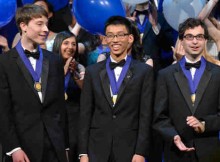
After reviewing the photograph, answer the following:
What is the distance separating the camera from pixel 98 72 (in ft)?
12.7

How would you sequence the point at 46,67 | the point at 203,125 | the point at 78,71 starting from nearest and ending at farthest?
the point at 203,125 < the point at 46,67 < the point at 78,71

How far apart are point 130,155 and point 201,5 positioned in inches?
81.6

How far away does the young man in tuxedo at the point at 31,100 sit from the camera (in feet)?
12.0

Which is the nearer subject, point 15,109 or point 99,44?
point 15,109

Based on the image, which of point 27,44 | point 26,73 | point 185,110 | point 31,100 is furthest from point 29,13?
point 185,110

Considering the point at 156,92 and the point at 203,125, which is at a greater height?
the point at 156,92

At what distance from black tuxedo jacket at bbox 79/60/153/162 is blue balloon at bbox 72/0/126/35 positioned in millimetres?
1093

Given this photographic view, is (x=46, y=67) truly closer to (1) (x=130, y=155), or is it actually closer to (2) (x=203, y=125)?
(1) (x=130, y=155)

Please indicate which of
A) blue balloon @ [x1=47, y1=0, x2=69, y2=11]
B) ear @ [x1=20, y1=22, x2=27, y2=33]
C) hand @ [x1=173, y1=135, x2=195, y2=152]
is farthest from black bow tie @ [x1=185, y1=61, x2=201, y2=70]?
blue balloon @ [x1=47, y1=0, x2=69, y2=11]

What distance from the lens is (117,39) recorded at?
3859mm

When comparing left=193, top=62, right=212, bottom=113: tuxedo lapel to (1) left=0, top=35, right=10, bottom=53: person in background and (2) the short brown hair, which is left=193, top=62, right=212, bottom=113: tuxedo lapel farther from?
(1) left=0, top=35, right=10, bottom=53: person in background

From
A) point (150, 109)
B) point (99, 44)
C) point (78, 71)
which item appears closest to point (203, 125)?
point (150, 109)

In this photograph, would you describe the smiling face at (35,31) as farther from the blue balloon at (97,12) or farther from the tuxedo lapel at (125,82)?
the blue balloon at (97,12)

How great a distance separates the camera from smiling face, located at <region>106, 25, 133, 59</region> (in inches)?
152
